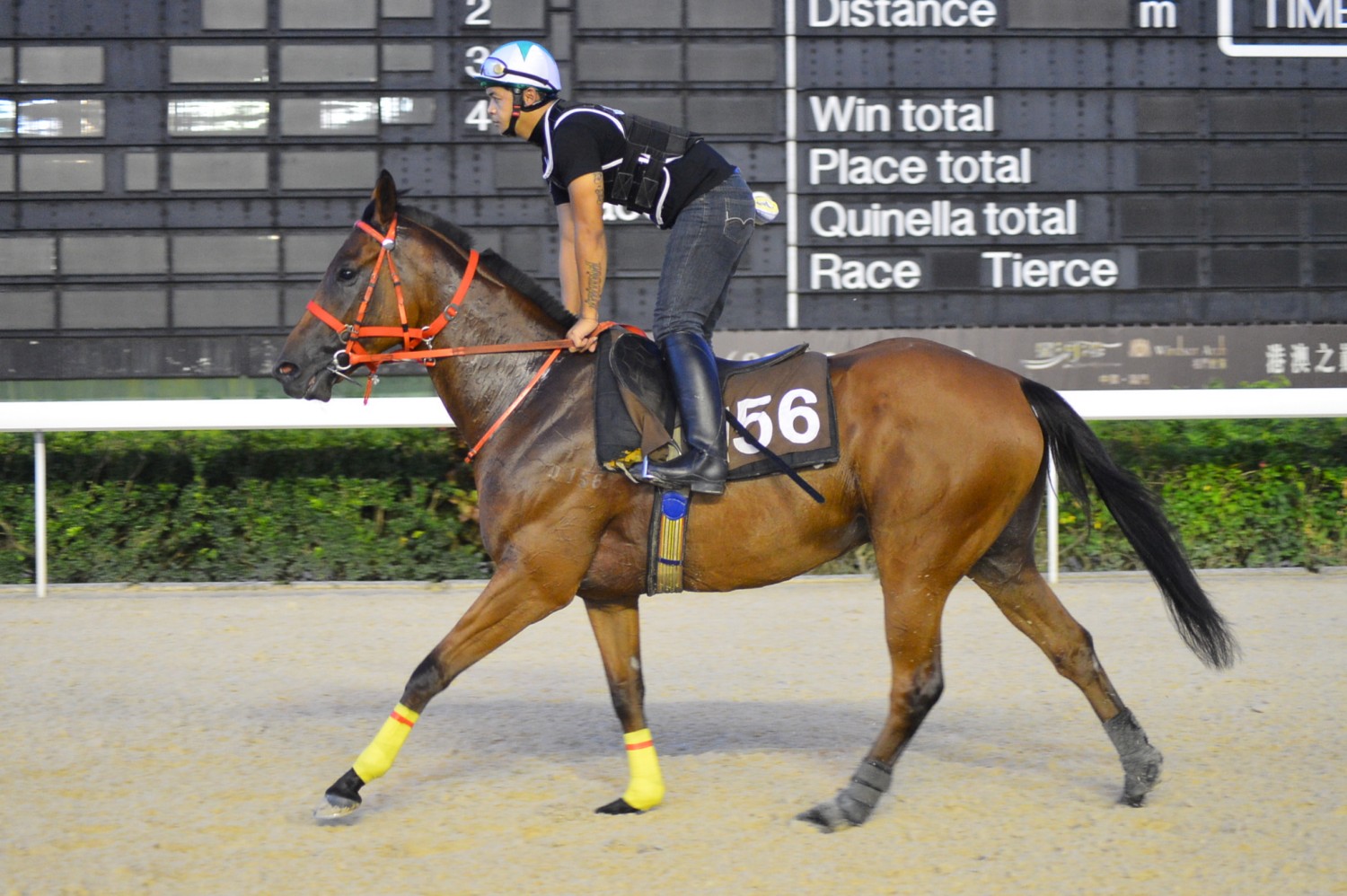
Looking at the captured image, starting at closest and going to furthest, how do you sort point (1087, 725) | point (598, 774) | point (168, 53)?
1. point (598, 774)
2. point (1087, 725)
3. point (168, 53)

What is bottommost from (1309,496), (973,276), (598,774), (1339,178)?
(598,774)

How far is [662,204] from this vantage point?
12.8 ft

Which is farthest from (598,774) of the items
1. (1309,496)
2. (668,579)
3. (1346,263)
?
(1346,263)

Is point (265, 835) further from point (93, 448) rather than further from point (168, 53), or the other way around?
point (168, 53)

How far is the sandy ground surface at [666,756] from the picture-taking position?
3178 mm

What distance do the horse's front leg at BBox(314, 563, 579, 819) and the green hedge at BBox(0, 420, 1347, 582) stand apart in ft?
11.7

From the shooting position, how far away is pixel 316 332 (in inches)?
150

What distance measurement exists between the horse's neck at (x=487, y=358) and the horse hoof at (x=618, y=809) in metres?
1.09

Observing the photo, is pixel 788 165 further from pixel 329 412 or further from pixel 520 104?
pixel 520 104

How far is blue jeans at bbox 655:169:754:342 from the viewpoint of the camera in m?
3.78

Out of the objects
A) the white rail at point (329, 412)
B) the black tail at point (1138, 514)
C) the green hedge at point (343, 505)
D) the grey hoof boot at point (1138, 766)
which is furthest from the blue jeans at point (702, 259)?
the green hedge at point (343, 505)

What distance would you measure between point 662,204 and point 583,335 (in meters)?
0.47

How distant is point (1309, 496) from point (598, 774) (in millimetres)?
5100

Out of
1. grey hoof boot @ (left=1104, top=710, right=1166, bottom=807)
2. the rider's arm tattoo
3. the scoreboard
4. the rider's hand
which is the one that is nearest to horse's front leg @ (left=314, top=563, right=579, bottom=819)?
the rider's hand
